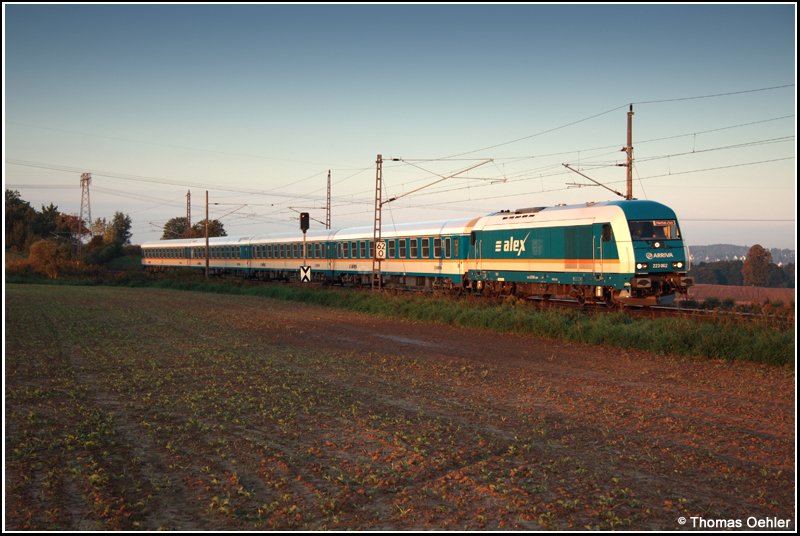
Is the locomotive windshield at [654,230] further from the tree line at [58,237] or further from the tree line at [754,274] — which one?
the tree line at [58,237]

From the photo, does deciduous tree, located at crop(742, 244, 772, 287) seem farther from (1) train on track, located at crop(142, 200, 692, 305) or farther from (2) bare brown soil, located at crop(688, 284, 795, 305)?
(1) train on track, located at crop(142, 200, 692, 305)

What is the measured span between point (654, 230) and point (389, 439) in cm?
1688

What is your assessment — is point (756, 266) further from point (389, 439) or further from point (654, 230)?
point (389, 439)

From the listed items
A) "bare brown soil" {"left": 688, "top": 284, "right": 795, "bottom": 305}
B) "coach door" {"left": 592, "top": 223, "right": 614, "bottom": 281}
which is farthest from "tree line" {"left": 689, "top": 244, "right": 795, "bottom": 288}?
"coach door" {"left": 592, "top": 223, "right": 614, "bottom": 281}

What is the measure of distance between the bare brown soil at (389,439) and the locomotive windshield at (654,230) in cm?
681

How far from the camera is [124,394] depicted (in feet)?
40.4

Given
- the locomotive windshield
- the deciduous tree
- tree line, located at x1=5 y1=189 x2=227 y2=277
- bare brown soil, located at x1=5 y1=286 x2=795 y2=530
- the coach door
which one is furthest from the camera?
tree line, located at x1=5 y1=189 x2=227 y2=277

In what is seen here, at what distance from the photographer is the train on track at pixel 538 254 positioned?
23344 mm

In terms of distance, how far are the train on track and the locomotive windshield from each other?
0.03m

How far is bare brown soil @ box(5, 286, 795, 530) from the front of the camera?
6844 mm

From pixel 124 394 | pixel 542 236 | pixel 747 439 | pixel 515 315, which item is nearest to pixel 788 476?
pixel 747 439

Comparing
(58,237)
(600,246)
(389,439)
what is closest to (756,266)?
(600,246)

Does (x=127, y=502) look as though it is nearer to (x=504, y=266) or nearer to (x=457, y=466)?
(x=457, y=466)

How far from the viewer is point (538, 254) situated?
27500 mm
